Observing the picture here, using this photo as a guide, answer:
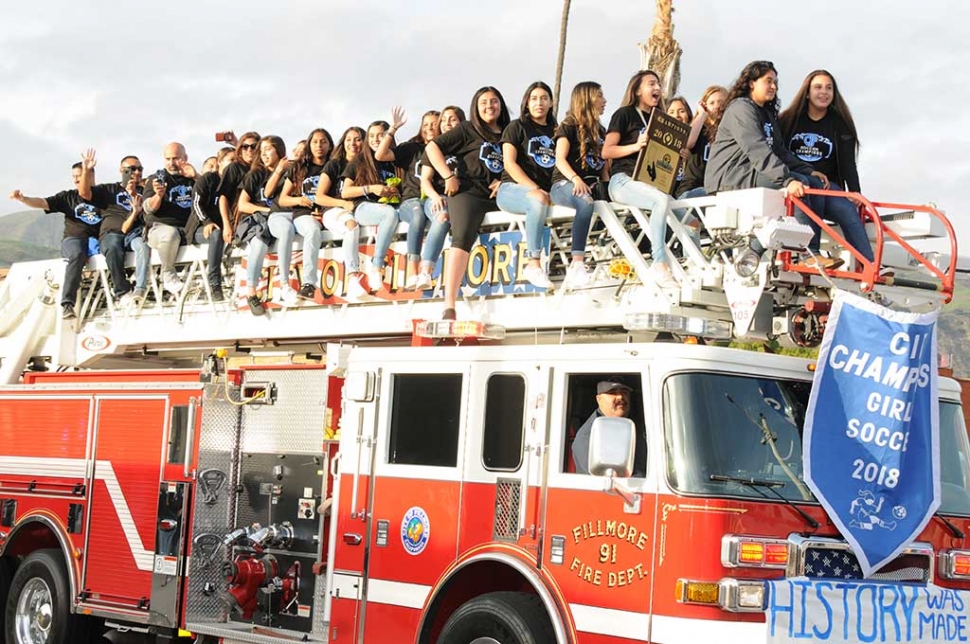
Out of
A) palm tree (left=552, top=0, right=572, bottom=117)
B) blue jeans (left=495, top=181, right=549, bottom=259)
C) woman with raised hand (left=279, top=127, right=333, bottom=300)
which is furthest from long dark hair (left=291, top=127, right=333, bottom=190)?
palm tree (left=552, top=0, right=572, bottom=117)

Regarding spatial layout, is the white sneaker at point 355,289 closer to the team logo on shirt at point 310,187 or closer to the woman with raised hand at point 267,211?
the woman with raised hand at point 267,211

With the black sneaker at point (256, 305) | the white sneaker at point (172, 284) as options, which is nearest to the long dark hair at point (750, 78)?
the black sneaker at point (256, 305)

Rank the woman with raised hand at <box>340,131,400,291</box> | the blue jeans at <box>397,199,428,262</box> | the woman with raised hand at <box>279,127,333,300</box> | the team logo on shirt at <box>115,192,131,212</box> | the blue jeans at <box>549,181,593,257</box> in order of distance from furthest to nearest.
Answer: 1. the team logo on shirt at <box>115,192,131,212</box>
2. the woman with raised hand at <box>279,127,333,300</box>
3. the woman with raised hand at <box>340,131,400,291</box>
4. the blue jeans at <box>397,199,428,262</box>
5. the blue jeans at <box>549,181,593,257</box>

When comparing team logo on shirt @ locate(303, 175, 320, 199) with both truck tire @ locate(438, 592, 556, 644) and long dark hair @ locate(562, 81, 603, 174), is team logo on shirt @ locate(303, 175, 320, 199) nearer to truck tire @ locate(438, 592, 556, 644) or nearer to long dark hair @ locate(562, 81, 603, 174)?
long dark hair @ locate(562, 81, 603, 174)

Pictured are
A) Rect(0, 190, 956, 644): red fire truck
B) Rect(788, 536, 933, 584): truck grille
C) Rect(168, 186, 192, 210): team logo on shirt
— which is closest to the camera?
Rect(788, 536, 933, 584): truck grille

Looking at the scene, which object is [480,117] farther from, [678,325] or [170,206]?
[170,206]

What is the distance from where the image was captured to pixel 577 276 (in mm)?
7641

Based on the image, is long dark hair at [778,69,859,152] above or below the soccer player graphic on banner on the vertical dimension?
above

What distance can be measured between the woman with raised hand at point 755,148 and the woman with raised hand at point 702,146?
52cm

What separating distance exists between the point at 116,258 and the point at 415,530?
534 cm

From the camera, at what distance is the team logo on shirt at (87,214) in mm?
11938

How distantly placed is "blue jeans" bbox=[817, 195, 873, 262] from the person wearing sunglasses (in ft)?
20.6

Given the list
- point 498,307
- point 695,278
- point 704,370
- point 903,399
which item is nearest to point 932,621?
point 903,399

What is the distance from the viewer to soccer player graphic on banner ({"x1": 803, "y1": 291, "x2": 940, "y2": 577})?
246 inches
